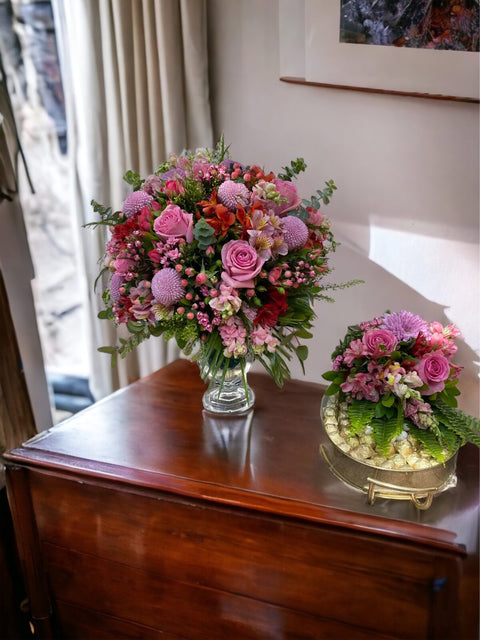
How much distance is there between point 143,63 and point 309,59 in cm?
51

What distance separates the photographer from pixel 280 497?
4.15 ft

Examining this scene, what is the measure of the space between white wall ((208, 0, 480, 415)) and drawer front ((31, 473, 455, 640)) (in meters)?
0.71

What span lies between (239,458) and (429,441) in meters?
0.40

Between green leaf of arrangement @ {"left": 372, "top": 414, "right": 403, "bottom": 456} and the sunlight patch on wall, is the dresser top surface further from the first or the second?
the sunlight patch on wall

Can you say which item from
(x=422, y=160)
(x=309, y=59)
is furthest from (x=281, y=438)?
(x=309, y=59)

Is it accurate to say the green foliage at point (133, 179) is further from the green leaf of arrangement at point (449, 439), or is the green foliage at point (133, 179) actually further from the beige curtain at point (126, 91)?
the green leaf of arrangement at point (449, 439)

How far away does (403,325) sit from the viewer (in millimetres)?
1366

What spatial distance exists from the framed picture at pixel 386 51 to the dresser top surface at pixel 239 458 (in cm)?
81

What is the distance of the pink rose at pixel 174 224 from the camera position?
49.6 inches

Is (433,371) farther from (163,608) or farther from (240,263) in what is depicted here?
(163,608)

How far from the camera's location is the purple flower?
52.9 inches

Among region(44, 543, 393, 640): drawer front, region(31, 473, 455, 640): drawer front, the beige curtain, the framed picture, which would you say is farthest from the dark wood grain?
region(44, 543, 393, 640): drawer front

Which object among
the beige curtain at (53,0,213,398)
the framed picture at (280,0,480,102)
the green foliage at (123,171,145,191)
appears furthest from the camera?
the beige curtain at (53,0,213,398)

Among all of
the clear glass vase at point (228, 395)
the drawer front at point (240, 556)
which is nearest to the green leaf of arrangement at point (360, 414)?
the drawer front at point (240, 556)
